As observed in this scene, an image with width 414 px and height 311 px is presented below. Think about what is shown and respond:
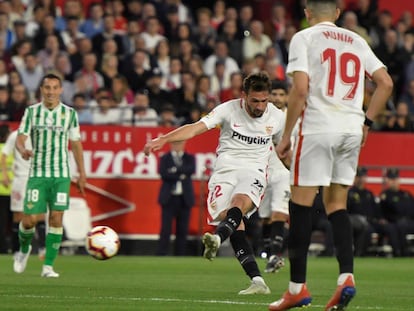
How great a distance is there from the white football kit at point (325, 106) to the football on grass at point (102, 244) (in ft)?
16.2

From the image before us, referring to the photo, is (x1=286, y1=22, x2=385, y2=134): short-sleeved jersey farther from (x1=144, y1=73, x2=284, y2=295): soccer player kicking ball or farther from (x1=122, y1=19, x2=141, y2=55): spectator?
(x1=122, y1=19, x2=141, y2=55): spectator

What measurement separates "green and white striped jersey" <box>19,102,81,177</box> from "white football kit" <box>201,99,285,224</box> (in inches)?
129

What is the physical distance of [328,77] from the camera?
9.58 m

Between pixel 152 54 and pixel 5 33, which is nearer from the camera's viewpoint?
pixel 5 33

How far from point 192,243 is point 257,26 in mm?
5121

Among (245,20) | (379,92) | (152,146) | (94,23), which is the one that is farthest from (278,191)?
(245,20)

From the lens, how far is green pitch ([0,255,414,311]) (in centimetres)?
1083

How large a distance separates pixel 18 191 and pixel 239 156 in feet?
28.2

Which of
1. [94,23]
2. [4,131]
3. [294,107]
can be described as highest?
[94,23]

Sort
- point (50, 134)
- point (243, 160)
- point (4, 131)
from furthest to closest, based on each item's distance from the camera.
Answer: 1. point (4, 131)
2. point (50, 134)
3. point (243, 160)

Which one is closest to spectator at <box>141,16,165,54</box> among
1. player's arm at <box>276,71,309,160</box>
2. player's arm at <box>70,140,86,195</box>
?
player's arm at <box>70,140,86,195</box>

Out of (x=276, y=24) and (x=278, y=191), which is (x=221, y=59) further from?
(x=278, y=191)

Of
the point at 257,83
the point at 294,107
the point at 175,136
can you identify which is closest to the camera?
the point at 294,107

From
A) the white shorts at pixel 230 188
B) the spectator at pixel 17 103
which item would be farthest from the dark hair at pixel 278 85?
the spectator at pixel 17 103
